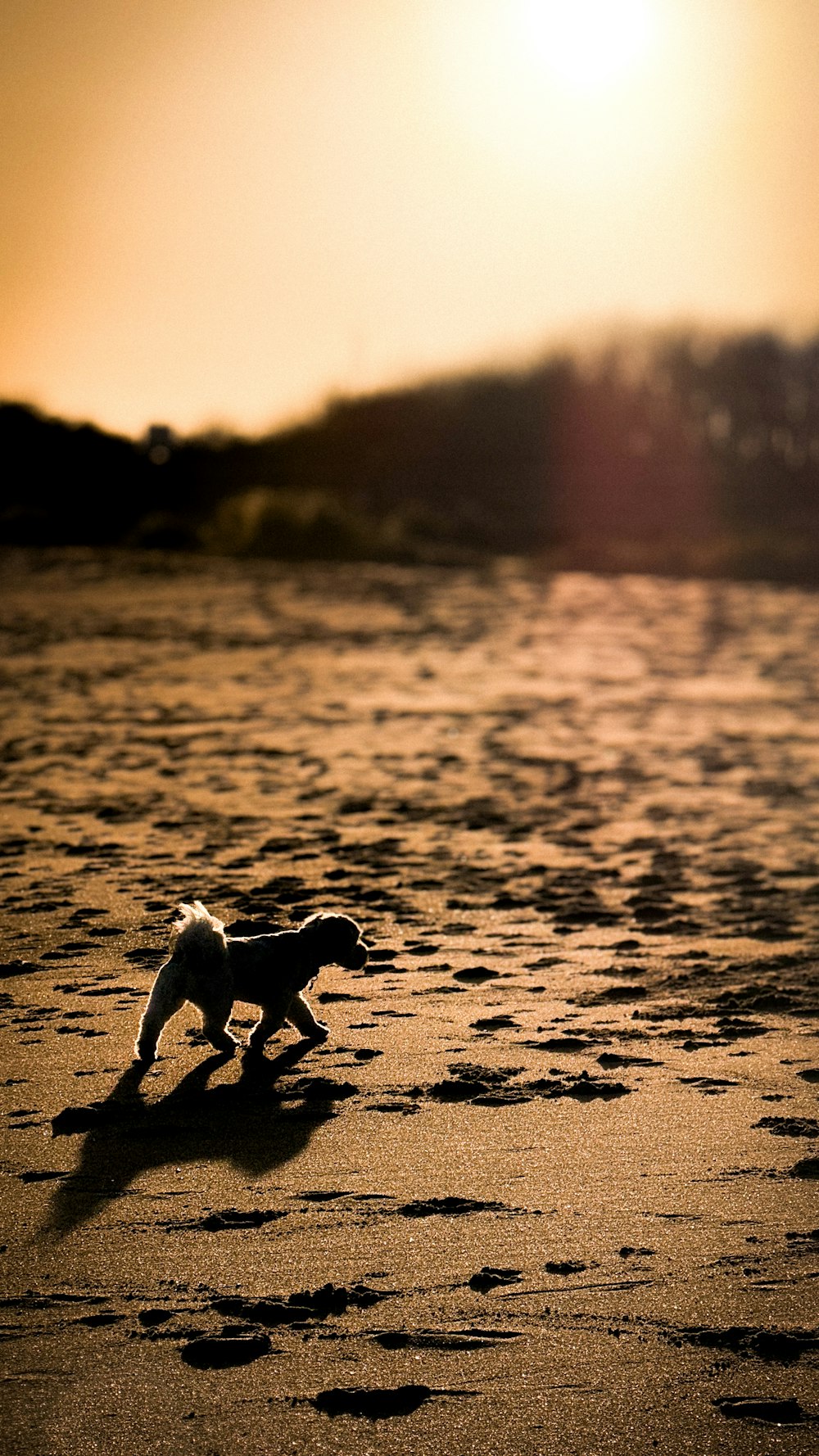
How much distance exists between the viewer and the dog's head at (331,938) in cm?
458

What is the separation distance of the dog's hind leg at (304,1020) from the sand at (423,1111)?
68 mm

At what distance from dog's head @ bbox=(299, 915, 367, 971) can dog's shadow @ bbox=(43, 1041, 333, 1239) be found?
1.16 feet

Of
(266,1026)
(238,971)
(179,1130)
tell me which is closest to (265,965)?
(238,971)

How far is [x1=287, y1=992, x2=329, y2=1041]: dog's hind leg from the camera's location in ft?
15.3

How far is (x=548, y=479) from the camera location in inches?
997

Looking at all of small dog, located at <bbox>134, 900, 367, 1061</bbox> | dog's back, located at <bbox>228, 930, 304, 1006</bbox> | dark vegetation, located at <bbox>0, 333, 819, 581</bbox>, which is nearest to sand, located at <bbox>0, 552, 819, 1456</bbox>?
small dog, located at <bbox>134, 900, 367, 1061</bbox>

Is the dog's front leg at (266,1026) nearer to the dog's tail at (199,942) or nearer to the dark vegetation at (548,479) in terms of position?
the dog's tail at (199,942)

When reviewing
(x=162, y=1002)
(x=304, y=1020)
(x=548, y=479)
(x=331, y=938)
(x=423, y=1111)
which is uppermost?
(x=548, y=479)

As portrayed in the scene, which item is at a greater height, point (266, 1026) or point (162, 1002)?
point (162, 1002)

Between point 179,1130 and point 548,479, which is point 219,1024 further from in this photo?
point 548,479

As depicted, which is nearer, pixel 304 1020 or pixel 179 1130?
pixel 179 1130

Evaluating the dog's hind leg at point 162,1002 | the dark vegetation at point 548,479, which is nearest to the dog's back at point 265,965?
the dog's hind leg at point 162,1002

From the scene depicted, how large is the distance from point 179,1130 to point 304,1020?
2.30ft

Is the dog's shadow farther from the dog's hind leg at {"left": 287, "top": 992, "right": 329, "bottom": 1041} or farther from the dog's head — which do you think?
the dog's head
